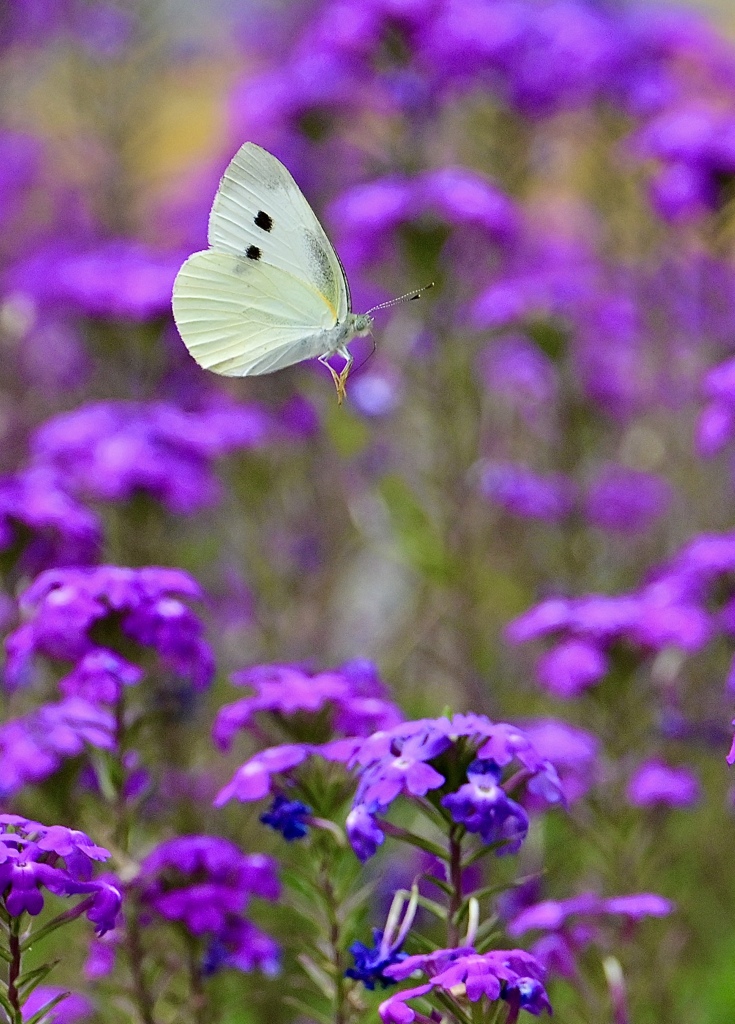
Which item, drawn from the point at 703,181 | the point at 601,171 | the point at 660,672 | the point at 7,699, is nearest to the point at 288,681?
the point at 7,699

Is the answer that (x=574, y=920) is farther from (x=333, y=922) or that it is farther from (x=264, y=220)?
(x=264, y=220)

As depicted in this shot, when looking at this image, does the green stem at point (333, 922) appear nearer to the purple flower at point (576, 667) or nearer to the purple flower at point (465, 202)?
the purple flower at point (576, 667)

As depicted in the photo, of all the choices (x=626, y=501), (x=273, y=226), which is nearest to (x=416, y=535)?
(x=626, y=501)

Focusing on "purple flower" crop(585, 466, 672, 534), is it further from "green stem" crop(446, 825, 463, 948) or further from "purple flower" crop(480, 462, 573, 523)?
"green stem" crop(446, 825, 463, 948)

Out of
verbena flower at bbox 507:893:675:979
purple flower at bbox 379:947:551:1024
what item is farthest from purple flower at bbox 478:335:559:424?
purple flower at bbox 379:947:551:1024

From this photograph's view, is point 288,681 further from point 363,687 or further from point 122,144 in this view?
point 122,144
